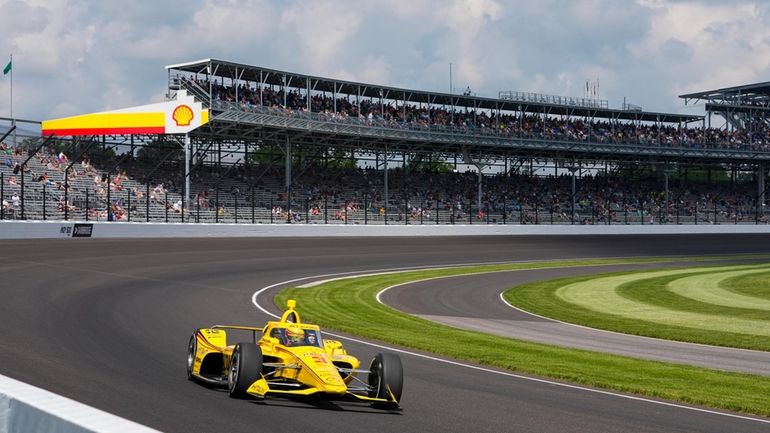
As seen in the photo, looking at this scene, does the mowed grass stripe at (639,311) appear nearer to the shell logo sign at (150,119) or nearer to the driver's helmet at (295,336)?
the driver's helmet at (295,336)

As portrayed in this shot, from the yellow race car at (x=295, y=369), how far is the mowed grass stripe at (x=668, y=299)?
49.6 ft

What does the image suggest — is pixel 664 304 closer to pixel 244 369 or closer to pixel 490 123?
pixel 244 369

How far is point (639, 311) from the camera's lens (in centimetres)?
2495

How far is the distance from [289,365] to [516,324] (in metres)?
11.6

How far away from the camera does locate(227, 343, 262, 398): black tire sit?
10.4m

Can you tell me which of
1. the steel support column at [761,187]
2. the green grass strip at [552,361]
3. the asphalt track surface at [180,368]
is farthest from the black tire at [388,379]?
the steel support column at [761,187]

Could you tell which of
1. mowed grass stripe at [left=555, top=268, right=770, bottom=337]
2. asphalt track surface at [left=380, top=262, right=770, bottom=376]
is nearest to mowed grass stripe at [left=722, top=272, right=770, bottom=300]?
mowed grass stripe at [left=555, top=268, right=770, bottom=337]

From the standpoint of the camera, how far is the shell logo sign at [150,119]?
5288cm

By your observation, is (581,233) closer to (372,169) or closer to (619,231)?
(619,231)

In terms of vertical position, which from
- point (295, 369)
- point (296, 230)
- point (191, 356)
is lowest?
point (191, 356)

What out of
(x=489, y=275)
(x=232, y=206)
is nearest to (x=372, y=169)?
(x=232, y=206)

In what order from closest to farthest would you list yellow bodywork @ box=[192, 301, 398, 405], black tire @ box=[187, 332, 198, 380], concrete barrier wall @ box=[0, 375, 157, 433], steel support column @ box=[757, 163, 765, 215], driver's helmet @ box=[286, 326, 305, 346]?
concrete barrier wall @ box=[0, 375, 157, 433] → yellow bodywork @ box=[192, 301, 398, 405] → driver's helmet @ box=[286, 326, 305, 346] → black tire @ box=[187, 332, 198, 380] → steel support column @ box=[757, 163, 765, 215]

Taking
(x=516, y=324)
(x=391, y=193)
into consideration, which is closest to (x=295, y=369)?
(x=516, y=324)

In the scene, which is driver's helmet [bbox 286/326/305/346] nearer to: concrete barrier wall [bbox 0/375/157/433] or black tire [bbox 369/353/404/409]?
black tire [bbox 369/353/404/409]
